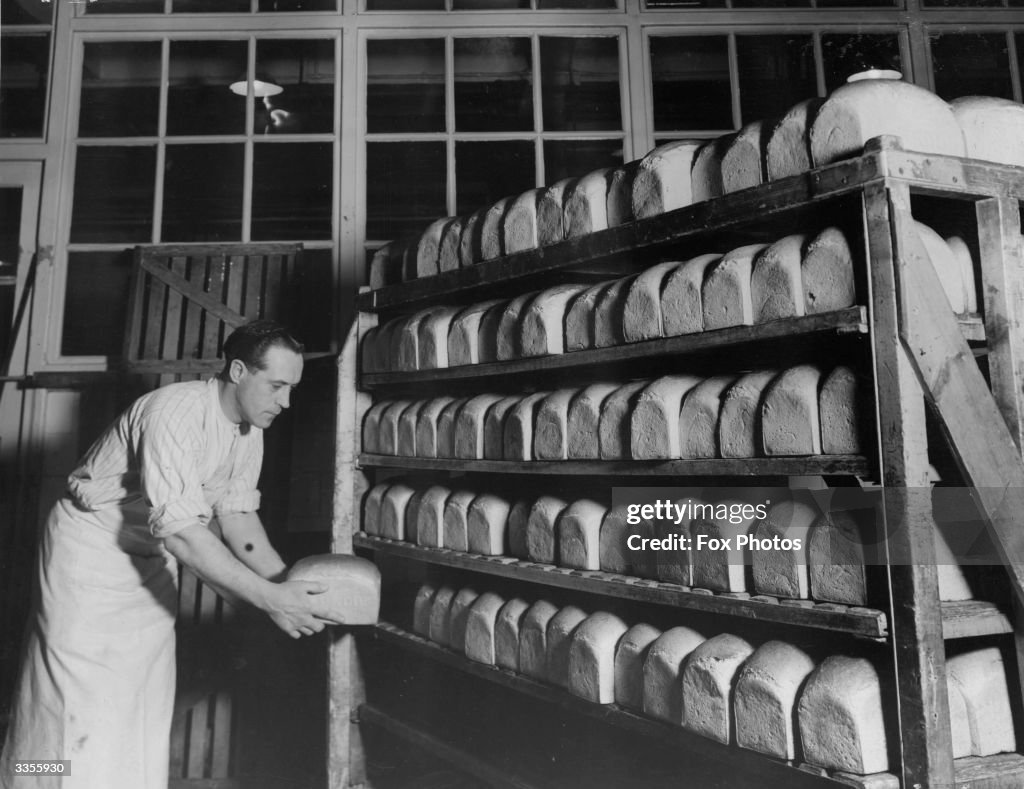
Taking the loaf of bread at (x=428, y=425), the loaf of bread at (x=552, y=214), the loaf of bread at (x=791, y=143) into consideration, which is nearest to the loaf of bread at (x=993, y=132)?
the loaf of bread at (x=791, y=143)

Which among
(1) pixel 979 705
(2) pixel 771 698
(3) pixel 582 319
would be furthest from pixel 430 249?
(1) pixel 979 705

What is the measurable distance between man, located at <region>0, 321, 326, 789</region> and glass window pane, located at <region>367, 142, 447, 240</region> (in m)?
1.59

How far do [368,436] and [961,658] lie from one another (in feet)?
7.09

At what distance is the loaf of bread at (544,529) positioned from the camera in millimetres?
2574

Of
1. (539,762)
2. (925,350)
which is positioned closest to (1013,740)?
(925,350)

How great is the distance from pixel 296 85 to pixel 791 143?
9.91ft

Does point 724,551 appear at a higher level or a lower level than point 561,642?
higher

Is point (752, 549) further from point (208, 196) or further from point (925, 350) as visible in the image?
point (208, 196)

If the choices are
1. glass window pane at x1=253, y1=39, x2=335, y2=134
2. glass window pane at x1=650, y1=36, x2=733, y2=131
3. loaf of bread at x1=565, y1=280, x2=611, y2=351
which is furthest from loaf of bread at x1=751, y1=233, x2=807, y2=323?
glass window pane at x1=253, y1=39, x2=335, y2=134

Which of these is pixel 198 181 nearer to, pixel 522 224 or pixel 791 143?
pixel 522 224

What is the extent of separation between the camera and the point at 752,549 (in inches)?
79.2

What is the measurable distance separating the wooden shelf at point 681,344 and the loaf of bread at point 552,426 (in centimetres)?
10

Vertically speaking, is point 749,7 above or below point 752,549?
above

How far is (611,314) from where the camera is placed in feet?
7.76
